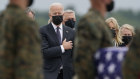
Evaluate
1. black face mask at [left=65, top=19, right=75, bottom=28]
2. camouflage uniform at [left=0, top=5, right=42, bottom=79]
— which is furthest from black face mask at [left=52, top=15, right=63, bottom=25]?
camouflage uniform at [left=0, top=5, right=42, bottom=79]

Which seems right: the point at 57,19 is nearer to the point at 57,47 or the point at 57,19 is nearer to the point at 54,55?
the point at 57,47

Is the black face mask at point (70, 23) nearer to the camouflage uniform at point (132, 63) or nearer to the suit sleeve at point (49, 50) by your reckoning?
the suit sleeve at point (49, 50)

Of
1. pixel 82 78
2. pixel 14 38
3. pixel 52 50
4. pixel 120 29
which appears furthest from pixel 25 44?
pixel 120 29

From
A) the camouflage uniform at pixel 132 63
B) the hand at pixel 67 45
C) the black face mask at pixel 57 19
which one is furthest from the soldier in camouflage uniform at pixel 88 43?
the black face mask at pixel 57 19

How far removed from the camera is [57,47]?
15656 mm

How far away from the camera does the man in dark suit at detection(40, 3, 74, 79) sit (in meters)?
15.7

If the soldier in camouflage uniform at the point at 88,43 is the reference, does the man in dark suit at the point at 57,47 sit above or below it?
below

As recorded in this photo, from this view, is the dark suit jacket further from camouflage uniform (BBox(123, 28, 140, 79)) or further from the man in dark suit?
camouflage uniform (BBox(123, 28, 140, 79))

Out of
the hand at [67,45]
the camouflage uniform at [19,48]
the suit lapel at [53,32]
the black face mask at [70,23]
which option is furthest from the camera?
the black face mask at [70,23]

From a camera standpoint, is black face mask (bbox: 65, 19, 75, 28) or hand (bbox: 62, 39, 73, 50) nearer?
hand (bbox: 62, 39, 73, 50)

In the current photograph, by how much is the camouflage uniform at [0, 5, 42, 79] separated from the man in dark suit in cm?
646

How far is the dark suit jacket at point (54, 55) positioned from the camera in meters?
15.7

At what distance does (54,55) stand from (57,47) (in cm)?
19

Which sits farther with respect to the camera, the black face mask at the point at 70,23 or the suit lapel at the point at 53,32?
the black face mask at the point at 70,23
